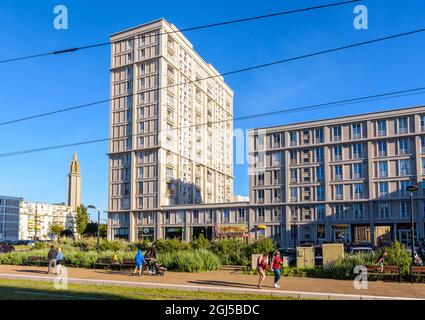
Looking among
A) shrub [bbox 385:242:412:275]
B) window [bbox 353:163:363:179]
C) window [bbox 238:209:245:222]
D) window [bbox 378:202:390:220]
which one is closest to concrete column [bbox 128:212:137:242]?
window [bbox 238:209:245:222]

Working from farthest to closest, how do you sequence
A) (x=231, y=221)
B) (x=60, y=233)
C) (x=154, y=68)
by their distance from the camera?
(x=60, y=233)
(x=154, y=68)
(x=231, y=221)

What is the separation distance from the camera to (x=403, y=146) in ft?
229

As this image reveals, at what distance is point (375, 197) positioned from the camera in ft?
232

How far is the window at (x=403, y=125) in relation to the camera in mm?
69938

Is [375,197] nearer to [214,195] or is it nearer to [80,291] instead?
[214,195]

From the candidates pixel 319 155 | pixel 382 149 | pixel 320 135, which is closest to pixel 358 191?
pixel 382 149

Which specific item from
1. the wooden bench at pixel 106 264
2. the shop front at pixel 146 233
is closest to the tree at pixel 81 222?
the shop front at pixel 146 233

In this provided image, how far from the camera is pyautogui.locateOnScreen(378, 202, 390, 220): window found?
2744 inches

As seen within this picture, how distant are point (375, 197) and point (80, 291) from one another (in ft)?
199

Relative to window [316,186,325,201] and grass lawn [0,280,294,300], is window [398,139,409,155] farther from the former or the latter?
grass lawn [0,280,294,300]

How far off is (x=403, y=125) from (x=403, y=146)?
3124 millimetres

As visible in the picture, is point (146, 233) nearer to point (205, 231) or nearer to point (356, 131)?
point (205, 231)
